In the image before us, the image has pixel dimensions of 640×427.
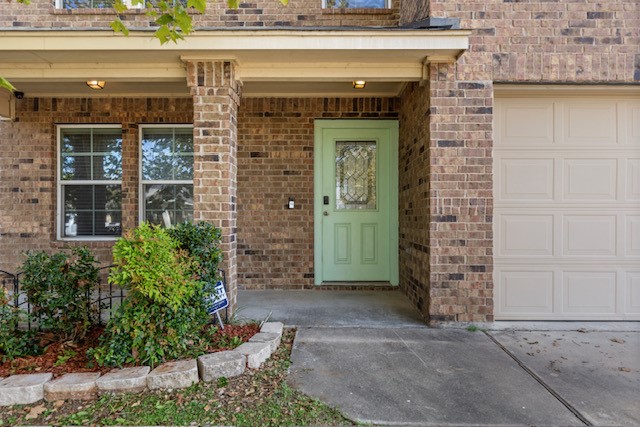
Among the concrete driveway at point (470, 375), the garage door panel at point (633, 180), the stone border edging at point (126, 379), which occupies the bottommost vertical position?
the concrete driveway at point (470, 375)

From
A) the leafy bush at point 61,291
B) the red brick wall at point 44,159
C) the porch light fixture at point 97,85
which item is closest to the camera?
the leafy bush at point 61,291

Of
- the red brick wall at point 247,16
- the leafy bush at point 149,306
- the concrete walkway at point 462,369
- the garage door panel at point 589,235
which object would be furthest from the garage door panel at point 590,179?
the leafy bush at point 149,306

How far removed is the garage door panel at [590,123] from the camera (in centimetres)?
436

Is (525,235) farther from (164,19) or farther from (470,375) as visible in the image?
(164,19)

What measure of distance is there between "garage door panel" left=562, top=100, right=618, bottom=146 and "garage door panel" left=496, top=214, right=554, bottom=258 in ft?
3.28

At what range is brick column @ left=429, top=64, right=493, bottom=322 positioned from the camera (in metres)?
4.15

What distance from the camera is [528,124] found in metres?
4.39

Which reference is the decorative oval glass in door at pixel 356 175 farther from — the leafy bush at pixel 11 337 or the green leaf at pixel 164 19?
the leafy bush at pixel 11 337

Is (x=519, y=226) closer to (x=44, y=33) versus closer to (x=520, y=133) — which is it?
(x=520, y=133)

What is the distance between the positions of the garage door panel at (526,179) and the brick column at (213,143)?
10.6 ft

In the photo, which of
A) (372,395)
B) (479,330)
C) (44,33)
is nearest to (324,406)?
(372,395)

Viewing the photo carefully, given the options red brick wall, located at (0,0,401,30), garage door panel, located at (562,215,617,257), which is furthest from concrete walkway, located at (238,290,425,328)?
red brick wall, located at (0,0,401,30)

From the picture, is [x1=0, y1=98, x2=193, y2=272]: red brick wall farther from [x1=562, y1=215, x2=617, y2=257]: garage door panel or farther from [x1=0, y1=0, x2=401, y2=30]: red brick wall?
[x1=562, y1=215, x2=617, y2=257]: garage door panel

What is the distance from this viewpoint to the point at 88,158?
588cm
